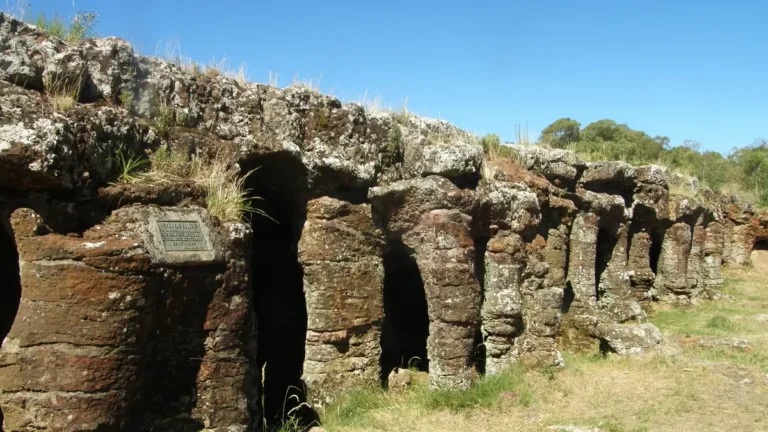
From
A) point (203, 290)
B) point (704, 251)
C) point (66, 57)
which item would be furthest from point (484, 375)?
point (704, 251)

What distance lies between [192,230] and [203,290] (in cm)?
53

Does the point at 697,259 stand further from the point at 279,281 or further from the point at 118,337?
the point at 118,337

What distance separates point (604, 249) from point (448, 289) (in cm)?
722

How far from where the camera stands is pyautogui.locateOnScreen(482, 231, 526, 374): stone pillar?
9211 mm

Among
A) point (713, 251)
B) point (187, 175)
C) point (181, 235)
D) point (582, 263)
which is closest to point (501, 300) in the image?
point (582, 263)

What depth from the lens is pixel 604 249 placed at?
14.2m

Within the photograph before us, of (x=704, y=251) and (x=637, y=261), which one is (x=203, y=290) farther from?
(x=704, y=251)

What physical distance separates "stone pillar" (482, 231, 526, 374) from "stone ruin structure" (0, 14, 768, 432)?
3 centimetres

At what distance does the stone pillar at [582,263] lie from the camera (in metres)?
12.3

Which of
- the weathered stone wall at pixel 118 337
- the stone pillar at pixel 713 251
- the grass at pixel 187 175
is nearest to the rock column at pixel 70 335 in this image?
the weathered stone wall at pixel 118 337

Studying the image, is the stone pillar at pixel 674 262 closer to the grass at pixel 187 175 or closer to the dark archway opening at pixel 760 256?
the dark archway opening at pixel 760 256

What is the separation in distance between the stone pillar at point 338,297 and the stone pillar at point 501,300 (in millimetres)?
1823

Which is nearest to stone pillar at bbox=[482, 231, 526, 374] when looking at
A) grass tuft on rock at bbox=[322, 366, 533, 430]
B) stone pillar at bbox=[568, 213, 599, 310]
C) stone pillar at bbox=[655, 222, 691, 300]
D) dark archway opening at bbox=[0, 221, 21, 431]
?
grass tuft on rock at bbox=[322, 366, 533, 430]

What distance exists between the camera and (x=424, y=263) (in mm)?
8297
